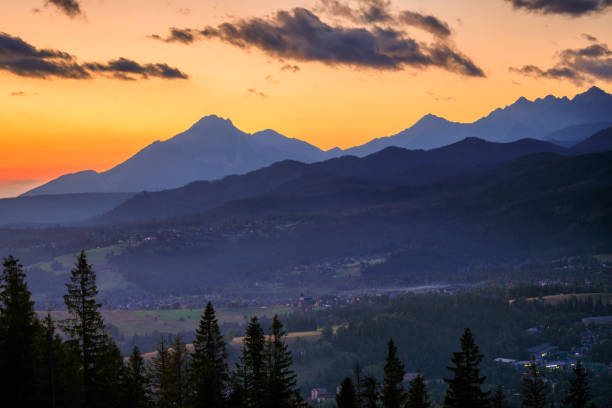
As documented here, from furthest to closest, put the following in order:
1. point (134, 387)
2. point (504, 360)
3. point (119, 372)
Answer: point (504, 360)
point (119, 372)
point (134, 387)

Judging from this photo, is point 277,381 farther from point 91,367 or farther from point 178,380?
point 91,367

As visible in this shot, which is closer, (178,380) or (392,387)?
(392,387)

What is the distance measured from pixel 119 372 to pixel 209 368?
984 centimetres

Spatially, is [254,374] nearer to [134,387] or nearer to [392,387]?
[134,387]

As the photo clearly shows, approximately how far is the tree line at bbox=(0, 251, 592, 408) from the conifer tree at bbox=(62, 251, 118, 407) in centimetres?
8

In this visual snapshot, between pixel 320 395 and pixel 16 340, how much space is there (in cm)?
11455

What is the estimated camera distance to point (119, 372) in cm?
5578

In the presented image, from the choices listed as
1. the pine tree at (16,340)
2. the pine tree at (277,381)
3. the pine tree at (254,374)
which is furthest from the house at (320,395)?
the pine tree at (16,340)

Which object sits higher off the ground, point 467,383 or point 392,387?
point 467,383

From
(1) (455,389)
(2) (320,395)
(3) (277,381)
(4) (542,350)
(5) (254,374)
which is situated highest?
(5) (254,374)

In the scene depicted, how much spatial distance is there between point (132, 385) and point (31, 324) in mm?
9784

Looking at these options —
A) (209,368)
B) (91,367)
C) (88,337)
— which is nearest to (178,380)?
(209,368)

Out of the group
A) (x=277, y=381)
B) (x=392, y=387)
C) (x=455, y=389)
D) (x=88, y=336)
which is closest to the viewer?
(x=455, y=389)

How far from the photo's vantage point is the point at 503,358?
186500 millimetres
